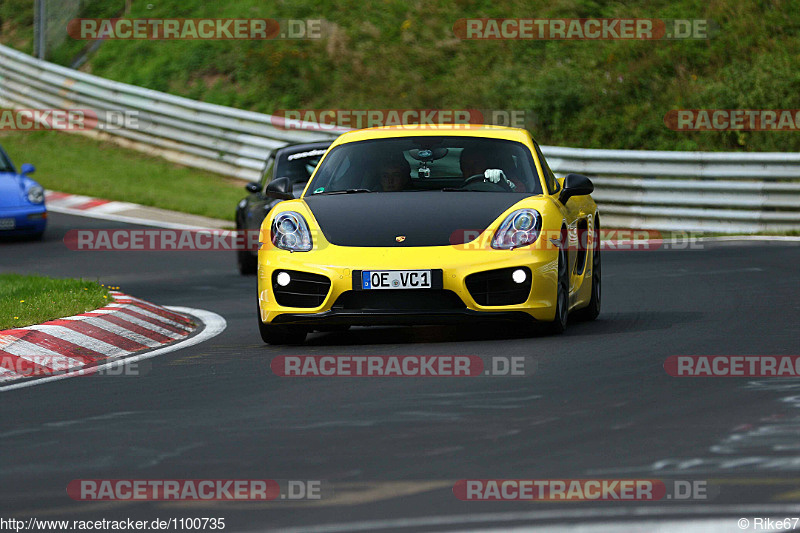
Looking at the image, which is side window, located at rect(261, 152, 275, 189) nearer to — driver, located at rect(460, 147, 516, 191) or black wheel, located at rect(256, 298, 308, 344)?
driver, located at rect(460, 147, 516, 191)

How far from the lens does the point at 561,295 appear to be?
373 inches

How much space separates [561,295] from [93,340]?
299 cm

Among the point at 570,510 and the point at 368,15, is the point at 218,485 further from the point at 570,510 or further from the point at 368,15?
the point at 368,15

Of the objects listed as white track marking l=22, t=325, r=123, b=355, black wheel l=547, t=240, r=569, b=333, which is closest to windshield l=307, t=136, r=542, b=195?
black wheel l=547, t=240, r=569, b=333

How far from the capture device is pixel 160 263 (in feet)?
57.3

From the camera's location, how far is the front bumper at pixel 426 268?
902 centimetres

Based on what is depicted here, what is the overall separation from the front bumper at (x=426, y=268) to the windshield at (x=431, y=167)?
97 cm

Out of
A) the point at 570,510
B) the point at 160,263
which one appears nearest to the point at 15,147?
the point at 160,263

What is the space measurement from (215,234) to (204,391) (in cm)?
1302
